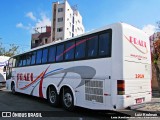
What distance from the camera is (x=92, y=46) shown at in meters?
8.53

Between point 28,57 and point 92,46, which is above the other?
point 28,57

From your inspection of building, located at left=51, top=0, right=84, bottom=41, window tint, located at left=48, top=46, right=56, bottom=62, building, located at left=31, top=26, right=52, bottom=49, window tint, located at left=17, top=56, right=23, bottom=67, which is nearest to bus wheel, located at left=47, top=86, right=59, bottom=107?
window tint, located at left=48, top=46, right=56, bottom=62

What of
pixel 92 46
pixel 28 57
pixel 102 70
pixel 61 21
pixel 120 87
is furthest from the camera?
pixel 61 21

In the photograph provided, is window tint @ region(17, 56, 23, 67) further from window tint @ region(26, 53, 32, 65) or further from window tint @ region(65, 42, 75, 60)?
window tint @ region(65, 42, 75, 60)

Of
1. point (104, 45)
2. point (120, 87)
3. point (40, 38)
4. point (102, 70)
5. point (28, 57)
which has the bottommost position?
point (120, 87)

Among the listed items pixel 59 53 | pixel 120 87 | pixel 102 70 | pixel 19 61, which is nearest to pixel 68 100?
pixel 59 53

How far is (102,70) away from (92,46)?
3.83 feet

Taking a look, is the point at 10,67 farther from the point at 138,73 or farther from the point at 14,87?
the point at 138,73

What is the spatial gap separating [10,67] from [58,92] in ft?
27.7

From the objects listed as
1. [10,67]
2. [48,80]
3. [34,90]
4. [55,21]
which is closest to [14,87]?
[10,67]

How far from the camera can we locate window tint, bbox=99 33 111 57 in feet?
25.5

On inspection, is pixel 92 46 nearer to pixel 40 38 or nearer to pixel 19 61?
A: pixel 19 61

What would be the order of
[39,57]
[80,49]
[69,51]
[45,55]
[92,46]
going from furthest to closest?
1. [39,57]
2. [45,55]
3. [69,51]
4. [80,49]
5. [92,46]

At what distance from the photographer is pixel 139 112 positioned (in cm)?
927
